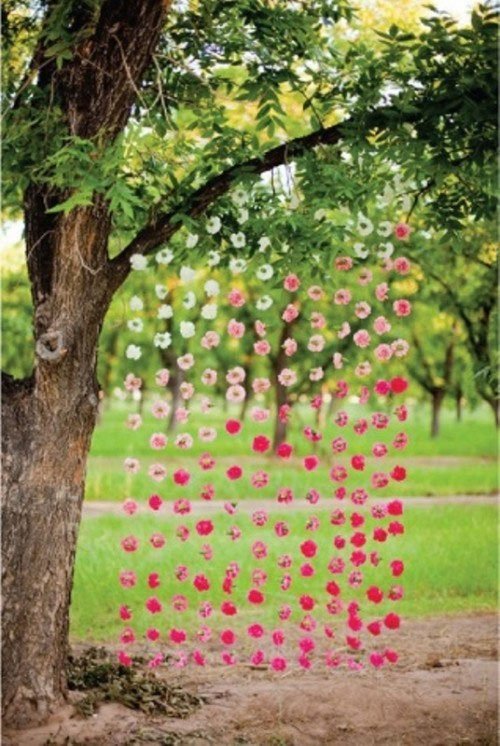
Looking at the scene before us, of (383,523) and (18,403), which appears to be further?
(383,523)

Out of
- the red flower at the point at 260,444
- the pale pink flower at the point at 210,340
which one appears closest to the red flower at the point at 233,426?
the red flower at the point at 260,444

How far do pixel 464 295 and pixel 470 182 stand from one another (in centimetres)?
862

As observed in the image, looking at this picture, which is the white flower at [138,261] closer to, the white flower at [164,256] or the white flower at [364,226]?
the white flower at [164,256]

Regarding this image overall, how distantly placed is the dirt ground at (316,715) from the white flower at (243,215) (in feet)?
10.7

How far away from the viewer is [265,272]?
695 centimetres

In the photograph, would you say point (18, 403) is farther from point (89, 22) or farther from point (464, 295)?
point (464, 295)

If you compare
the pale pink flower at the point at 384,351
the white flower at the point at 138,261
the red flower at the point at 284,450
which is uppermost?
the white flower at the point at 138,261

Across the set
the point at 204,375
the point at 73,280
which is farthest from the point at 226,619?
the point at 73,280

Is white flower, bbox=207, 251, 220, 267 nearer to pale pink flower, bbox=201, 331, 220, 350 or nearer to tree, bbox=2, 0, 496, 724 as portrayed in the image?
tree, bbox=2, 0, 496, 724

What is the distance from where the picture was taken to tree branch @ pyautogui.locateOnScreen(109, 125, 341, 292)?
6.91 m

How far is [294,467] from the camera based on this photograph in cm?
2381

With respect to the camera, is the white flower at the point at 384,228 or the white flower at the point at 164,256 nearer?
the white flower at the point at 384,228

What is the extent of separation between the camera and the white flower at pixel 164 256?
7184mm

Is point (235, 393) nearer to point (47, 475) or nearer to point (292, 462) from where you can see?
point (47, 475)
